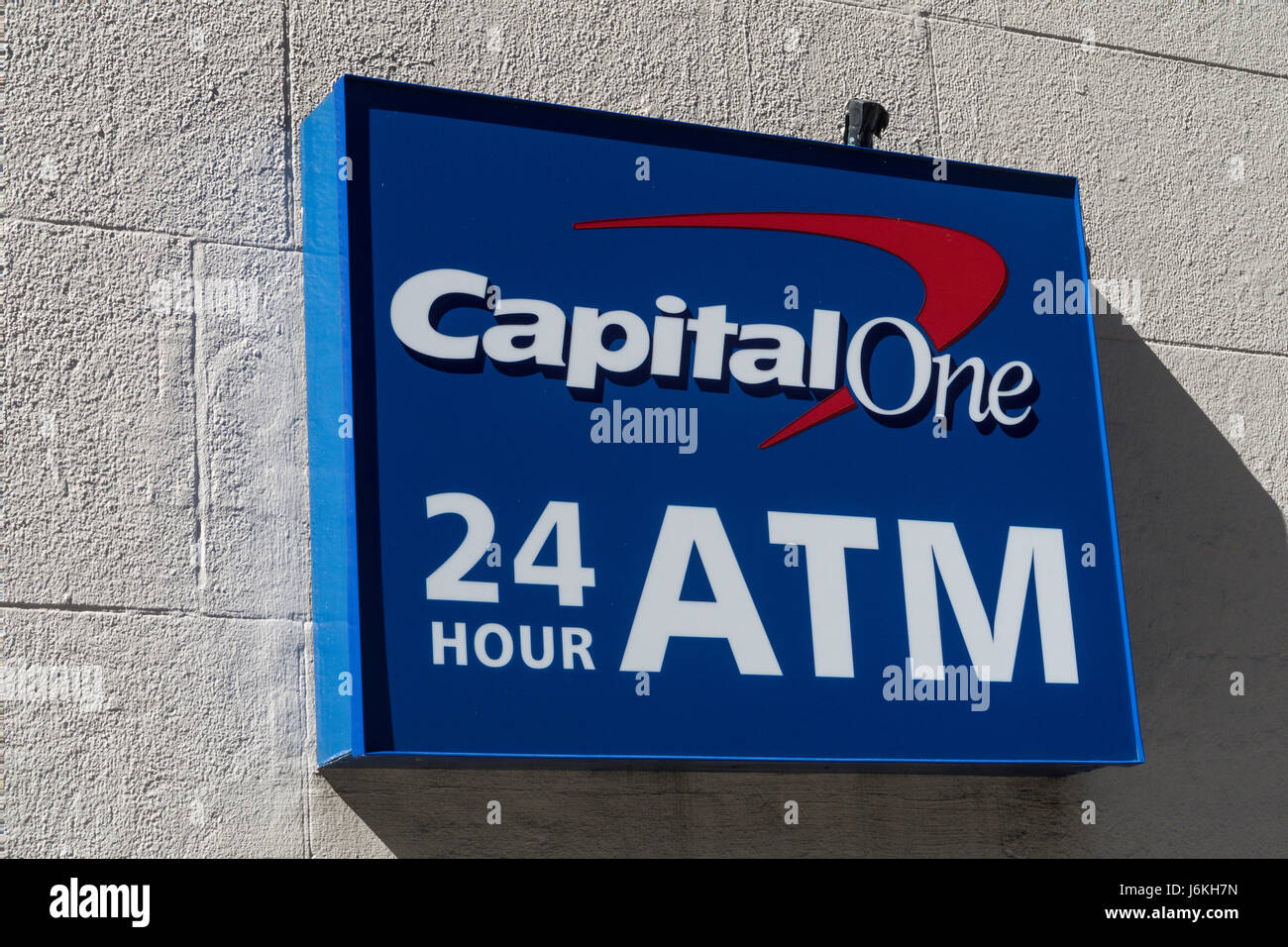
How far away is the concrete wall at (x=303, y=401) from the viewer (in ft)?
16.4

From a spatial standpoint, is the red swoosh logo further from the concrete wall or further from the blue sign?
the concrete wall

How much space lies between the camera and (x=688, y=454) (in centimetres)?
542

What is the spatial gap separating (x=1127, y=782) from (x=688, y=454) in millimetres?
1942

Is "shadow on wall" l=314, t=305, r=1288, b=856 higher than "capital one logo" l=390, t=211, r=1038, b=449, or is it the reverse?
"capital one logo" l=390, t=211, r=1038, b=449

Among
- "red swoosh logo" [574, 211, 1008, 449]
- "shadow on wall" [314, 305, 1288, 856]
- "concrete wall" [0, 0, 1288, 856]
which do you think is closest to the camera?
"concrete wall" [0, 0, 1288, 856]

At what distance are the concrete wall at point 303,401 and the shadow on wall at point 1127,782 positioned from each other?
11 mm

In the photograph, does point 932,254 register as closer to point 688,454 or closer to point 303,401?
point 688,454

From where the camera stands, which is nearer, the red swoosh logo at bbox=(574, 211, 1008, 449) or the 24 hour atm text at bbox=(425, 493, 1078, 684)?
the 24 hour atm text at bbox=(425, 493, 1078, 684)

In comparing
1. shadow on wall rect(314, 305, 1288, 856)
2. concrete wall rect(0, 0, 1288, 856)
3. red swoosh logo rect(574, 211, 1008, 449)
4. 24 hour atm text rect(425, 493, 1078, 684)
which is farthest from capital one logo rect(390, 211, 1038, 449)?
shadow on wall rect(314, 305, 1288, 856)

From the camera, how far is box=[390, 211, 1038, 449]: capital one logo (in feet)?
17.3

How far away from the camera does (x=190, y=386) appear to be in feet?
17.2

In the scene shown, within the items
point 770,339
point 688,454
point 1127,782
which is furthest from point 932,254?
point 1127,782
